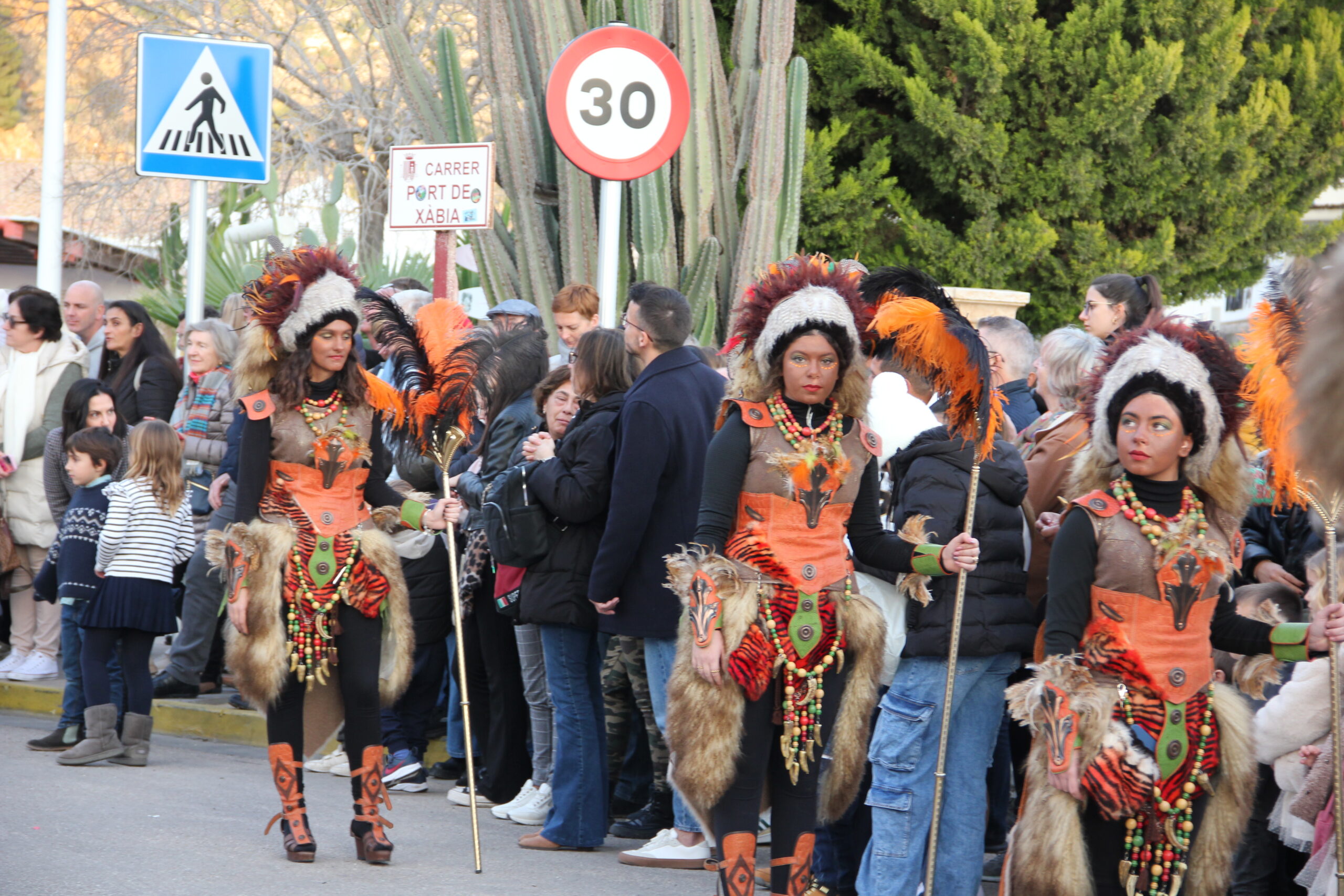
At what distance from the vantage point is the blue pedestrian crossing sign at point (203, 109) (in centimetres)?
868

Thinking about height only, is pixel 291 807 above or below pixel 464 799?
above

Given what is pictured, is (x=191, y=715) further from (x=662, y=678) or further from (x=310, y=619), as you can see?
(x=662, y=678)

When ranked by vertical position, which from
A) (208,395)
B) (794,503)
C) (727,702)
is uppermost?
(208,395)

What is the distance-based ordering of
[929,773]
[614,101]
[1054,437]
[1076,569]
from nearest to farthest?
[1076,569]
[929,773]
[1054,437]
[614,101]

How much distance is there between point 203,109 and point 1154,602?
261 inches

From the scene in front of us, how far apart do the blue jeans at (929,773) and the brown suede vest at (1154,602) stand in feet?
2.98

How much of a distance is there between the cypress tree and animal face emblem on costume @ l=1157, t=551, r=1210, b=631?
8.53 m

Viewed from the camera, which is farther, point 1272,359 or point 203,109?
point 203,109

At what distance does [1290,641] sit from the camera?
4375mm

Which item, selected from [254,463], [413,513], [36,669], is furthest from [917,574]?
[36,669]

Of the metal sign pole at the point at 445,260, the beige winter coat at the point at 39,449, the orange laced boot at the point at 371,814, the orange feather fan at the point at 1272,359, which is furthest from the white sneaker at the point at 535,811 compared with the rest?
the beige winter coat at the point at 39,449

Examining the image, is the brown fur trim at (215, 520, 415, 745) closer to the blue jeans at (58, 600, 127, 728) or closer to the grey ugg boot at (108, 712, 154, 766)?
the grey ugg boot at (108, 712, 154, 766)

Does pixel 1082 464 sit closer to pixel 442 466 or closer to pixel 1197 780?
pixel 1197 780

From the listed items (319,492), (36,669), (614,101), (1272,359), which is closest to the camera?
(1272,359)
